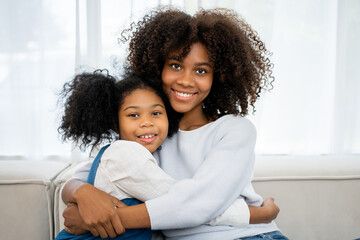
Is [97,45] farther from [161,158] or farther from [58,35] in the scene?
[161,158]

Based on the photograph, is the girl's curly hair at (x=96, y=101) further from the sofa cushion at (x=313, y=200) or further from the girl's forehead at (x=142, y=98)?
the sofa cushion at (x=313, y=200)

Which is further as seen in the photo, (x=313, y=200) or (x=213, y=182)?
(x=313, y=200)

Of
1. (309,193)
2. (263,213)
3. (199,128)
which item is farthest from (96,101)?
(309,193)

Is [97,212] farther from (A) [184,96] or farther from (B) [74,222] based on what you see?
(A) [184,96]

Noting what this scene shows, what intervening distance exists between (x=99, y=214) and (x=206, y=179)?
317 millimetres

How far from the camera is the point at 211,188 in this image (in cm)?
105

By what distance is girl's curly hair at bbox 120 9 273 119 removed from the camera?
1.26m

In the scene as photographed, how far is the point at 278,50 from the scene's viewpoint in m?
2.63

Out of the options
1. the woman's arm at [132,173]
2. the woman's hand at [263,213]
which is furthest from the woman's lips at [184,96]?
the woman's hand at [263,213]

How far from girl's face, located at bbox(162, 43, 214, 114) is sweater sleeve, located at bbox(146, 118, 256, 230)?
19 centimetres

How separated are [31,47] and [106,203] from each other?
180 centimetres

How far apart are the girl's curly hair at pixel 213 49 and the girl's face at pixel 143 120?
17 centimetres

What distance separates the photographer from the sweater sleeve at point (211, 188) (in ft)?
3.30

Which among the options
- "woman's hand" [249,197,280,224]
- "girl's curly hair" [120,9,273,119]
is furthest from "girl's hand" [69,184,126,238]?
"girl's curly hair" [120,9,273,119]
